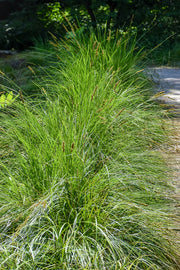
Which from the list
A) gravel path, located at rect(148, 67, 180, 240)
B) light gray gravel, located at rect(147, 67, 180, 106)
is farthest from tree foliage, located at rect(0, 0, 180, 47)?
gravel path, located at rect(148, 67, 180, 240)

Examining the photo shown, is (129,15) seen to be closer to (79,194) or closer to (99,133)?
(99,133)

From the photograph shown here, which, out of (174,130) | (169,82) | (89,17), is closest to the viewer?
(174,130)

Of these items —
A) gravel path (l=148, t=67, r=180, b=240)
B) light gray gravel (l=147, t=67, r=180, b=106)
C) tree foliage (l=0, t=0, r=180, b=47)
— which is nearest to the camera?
gravel path (l=148, t=67, r=180, b=240)

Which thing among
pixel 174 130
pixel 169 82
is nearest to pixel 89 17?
pixel 169 82

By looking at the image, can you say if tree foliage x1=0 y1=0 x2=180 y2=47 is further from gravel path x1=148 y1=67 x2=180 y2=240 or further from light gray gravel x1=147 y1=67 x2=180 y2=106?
gravel path x1=148 y1=67 x2=180 y2=240

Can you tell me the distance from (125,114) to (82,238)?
1.36m

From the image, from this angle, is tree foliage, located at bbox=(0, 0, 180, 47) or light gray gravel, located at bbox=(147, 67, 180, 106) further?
tree foliage, located at bbox=(0, 0, 180, 47)

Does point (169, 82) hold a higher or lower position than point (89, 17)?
lower

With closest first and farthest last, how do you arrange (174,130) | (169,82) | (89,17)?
(174,130) < (169,82) < (89,17)

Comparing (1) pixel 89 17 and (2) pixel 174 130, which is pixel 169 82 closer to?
(2) pixel 174 130

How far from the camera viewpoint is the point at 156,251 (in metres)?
1.89

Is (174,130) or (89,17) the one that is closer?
(174,130)

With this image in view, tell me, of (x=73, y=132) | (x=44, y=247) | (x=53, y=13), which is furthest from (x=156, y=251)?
(x=53, y=13)

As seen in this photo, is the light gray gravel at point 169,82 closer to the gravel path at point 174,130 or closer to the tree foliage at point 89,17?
the gravel path at point 174,130
